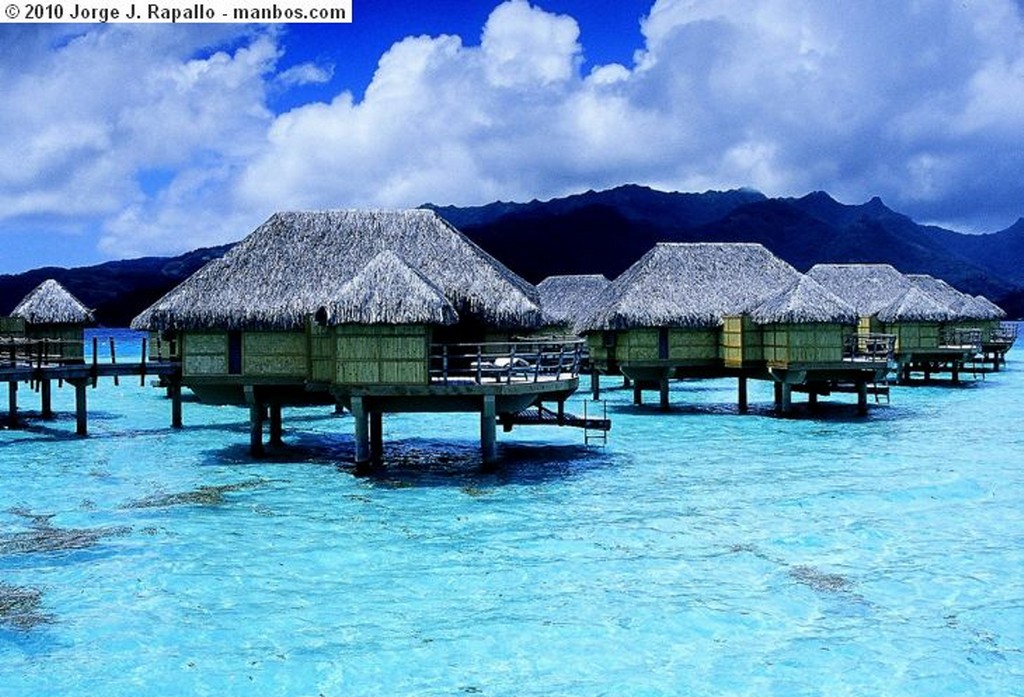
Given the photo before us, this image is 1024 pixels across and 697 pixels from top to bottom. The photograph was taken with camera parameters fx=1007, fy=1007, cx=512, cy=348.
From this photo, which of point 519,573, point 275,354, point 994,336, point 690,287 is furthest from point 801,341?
point 994,336

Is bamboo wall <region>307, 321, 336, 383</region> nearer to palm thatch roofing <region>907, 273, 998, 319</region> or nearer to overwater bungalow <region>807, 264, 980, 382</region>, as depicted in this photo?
overwater bungalow <region>807, 264, 980, 382</region>

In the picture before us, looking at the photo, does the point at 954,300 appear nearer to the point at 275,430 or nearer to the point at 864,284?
the point at 864,284

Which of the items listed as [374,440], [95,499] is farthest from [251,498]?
[374,440]

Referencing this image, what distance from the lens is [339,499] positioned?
20.1 meters

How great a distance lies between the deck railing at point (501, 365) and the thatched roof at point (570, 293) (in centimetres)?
2813

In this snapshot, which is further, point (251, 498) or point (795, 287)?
point (795, 287)

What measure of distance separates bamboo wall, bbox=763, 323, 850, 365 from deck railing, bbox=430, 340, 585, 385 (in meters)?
10.7

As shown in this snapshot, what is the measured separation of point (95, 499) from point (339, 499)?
5054mm

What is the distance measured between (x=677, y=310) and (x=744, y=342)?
2.68 meters

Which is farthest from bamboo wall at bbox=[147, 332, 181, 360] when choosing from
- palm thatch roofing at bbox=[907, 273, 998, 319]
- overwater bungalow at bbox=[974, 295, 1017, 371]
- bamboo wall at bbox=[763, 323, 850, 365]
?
overwater bungalow at bbox=[974, 295, 1017, 371]

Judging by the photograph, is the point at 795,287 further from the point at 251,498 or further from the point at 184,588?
the point at 184,588

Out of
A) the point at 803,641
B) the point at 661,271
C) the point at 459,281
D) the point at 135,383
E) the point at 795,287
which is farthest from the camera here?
the point at 135,383

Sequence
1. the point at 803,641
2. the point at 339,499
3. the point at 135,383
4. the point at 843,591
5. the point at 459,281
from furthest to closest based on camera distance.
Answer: the point at 135,383
the point at 459,281
the point at 339,499
the point at 843,591
the point at 803,641

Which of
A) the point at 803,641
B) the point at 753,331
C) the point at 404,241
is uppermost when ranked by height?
the point at 404,241
